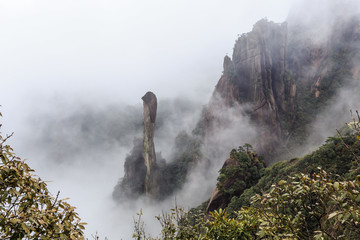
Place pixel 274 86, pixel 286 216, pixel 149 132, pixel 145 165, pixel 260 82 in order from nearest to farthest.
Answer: pixel 286 216, pixel 260 82, pixel 149 132, pixel 274 86, pixel 145 165

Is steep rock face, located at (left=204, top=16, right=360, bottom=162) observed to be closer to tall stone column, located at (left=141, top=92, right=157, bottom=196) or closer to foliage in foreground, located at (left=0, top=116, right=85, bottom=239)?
tall stone column, located at (left=141, top=92, right=157, bottom=196)

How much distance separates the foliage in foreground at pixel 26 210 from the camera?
366cm

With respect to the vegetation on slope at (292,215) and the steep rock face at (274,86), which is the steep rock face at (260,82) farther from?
the vegetation on slope at (292,215)

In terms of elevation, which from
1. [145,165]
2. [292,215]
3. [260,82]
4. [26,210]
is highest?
[260,82]

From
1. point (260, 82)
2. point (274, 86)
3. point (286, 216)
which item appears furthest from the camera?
point (274, 86)

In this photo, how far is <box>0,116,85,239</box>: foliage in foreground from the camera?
12.0 feet

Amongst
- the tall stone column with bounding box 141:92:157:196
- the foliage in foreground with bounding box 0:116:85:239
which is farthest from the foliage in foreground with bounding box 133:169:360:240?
the tall stone column with bounding box 141:92:157:196

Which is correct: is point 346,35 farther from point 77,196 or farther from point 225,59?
point 77,196

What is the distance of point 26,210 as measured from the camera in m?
3.86

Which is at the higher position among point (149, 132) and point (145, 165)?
point (149, 132)

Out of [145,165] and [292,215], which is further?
[145,165]

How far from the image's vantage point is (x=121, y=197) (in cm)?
6831

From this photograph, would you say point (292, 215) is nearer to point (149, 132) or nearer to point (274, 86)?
point (149, 132)

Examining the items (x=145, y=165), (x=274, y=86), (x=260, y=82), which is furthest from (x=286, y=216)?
(x=274, y=86)
